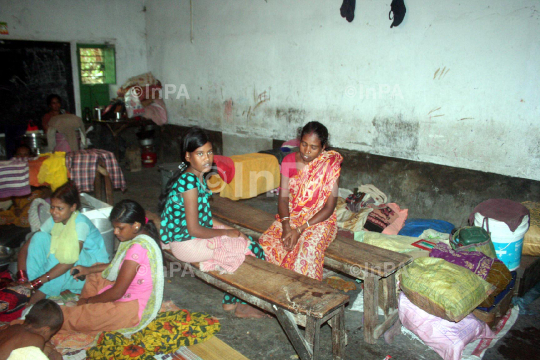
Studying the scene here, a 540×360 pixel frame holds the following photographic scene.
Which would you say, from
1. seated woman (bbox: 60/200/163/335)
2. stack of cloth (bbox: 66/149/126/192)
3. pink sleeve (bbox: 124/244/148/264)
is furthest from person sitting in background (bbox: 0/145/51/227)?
pink sleeve (bbox: 124/244/148/264)

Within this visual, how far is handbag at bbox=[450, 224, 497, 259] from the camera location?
343cm

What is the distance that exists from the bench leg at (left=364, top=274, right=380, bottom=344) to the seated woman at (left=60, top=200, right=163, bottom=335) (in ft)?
5.17

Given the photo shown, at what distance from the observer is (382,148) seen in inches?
227

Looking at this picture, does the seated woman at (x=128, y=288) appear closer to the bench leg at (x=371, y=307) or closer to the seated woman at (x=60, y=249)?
the seated woman at (x=60, y=249)

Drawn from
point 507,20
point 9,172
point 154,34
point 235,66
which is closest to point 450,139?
point 507,20

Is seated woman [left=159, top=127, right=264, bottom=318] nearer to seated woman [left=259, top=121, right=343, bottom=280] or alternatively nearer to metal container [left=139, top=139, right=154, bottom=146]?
seated woman [left=259, top=121, right=343, bottom=280]

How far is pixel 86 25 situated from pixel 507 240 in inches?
351

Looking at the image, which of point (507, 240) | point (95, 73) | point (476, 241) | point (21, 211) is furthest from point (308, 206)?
point (95, 73)

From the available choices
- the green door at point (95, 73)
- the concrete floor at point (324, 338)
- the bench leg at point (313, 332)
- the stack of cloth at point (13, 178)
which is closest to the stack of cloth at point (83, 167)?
the stack of cloth at point (13, 178)

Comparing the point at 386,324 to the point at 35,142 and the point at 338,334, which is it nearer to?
the point at 338,334

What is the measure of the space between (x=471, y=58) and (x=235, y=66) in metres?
4.40

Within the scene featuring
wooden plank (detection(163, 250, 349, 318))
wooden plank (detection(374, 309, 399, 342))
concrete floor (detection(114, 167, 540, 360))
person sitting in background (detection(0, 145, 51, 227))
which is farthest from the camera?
person sitting in background (detection(0, 145, 51, 227))

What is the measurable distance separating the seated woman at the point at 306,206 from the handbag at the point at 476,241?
1.17 metres

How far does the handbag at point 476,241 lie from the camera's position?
3.43m
